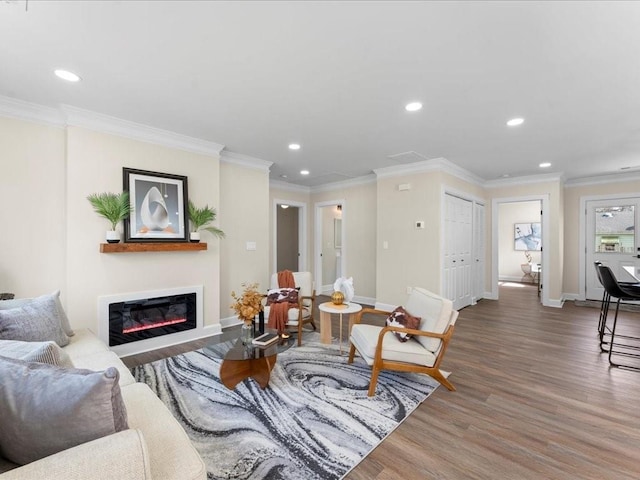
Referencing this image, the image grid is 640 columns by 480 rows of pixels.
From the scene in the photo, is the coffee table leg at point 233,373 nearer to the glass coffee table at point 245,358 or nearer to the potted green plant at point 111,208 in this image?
the glass coffee table at point 245,358

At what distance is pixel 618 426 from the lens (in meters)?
2.20

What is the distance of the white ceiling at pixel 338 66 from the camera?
1.77 meters

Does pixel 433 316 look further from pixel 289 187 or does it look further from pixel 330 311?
pixel 289 187

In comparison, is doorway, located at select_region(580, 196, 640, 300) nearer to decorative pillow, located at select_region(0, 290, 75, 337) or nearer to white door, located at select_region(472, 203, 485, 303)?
white door, located at select_region(472, 203, 485, 303)

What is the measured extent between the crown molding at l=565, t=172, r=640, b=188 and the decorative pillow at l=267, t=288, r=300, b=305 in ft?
20.9

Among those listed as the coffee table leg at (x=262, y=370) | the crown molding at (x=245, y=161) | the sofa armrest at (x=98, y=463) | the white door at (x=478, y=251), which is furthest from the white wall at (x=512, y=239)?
the sofa armrest at (x=98, y=463)

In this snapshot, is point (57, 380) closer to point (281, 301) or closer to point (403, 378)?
point (403, 378)

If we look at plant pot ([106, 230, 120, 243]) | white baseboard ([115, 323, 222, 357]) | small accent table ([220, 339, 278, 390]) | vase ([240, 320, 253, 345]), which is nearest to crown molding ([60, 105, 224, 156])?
plant pot ([106, 230, 120, 243])

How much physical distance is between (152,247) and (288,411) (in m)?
2.39

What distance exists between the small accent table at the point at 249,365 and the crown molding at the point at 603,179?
23.7ft

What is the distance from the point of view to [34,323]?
2.26 m

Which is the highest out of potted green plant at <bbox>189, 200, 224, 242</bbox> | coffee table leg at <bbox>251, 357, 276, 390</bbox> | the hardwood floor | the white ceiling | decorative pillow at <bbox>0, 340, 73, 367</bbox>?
the white ceiling

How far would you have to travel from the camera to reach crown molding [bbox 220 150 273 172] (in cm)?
453

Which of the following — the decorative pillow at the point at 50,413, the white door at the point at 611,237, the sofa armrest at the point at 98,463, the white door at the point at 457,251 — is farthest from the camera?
the white door at the point at 611,237
